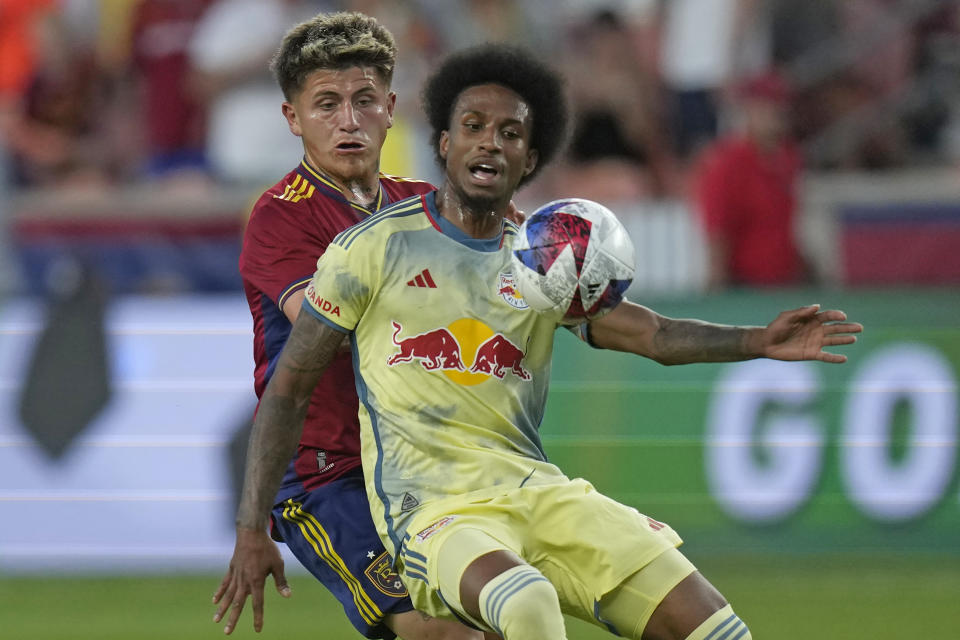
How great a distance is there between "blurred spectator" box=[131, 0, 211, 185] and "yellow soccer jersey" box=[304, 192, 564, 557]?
769 cm

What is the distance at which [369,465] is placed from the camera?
16.1 ft

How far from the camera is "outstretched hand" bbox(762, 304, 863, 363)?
474 cm

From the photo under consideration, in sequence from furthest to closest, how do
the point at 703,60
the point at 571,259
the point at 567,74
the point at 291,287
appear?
1. the point at 703,60
2. the point at 567,74
3. the point at 291,287
4. the point at 571,259

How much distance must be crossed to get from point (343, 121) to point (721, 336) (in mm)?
1450

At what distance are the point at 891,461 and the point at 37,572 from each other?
4.92m

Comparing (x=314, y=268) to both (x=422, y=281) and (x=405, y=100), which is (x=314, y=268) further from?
(x=405, y=100)

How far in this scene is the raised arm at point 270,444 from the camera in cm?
478

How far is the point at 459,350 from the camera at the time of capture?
4.80m

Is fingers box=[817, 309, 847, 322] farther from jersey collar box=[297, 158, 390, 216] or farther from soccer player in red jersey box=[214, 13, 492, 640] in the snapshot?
jersey collar box=[297, 158, 390, 216]

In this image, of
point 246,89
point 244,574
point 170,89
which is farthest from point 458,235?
point 170,89

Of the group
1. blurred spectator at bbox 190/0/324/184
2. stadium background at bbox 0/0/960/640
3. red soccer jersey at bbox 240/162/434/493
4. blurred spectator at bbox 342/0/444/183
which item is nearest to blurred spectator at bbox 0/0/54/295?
blurred spectator at bbox 190/0/324/184

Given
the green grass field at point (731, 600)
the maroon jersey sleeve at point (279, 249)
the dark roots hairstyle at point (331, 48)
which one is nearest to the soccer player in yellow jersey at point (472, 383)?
the maroon jersey sleeve at point (279, 249)

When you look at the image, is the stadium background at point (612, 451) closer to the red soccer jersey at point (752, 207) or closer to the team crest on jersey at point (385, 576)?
the red soccer jersey at point (752, 207)

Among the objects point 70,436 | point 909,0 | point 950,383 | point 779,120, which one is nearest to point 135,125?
point 70,436
